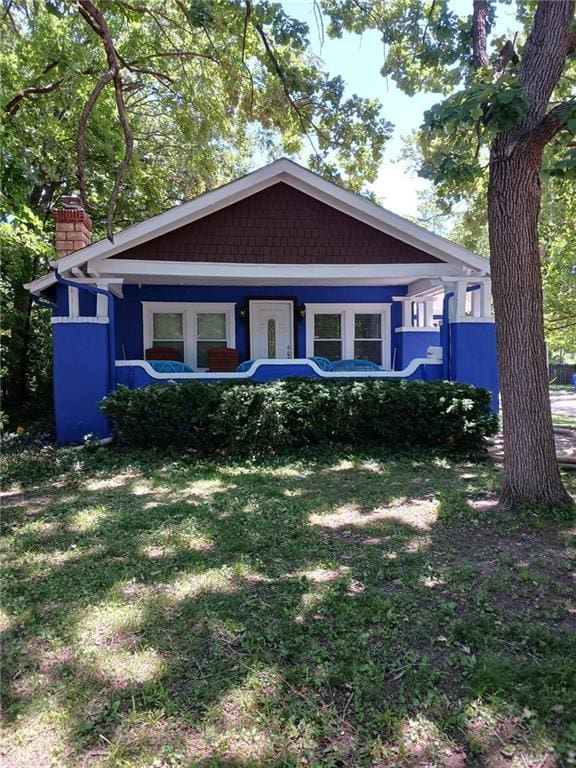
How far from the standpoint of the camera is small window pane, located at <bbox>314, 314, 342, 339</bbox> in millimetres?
11969

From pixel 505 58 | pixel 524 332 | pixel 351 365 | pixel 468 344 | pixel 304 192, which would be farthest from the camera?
pixel 351 365

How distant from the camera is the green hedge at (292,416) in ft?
25.3

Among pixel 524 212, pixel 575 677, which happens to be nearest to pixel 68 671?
pixel 575 677

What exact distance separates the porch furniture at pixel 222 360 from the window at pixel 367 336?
3000 mm

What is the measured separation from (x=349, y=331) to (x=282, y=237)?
327 centimetres

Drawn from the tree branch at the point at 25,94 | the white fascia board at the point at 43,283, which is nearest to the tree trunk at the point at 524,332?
the white fascia board at the point at 43,283

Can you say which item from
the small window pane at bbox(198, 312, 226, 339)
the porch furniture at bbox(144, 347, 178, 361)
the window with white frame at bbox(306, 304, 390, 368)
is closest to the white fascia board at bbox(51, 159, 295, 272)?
the porch furniture at bbox(144, 347, 178, 361)

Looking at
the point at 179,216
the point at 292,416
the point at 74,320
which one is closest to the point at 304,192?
the point at 179,216

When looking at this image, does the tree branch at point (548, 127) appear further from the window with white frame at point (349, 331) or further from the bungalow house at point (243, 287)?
the window with white frame at point (349, 331)

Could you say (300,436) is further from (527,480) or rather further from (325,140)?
(325,140)

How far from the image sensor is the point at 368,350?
1221 centimetres

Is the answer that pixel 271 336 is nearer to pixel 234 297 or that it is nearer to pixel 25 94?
pixel 234 297

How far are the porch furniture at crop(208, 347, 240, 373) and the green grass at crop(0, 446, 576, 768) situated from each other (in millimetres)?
5898

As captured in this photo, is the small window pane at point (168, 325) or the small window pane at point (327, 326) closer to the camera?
the small window pane at point (168, 325)
